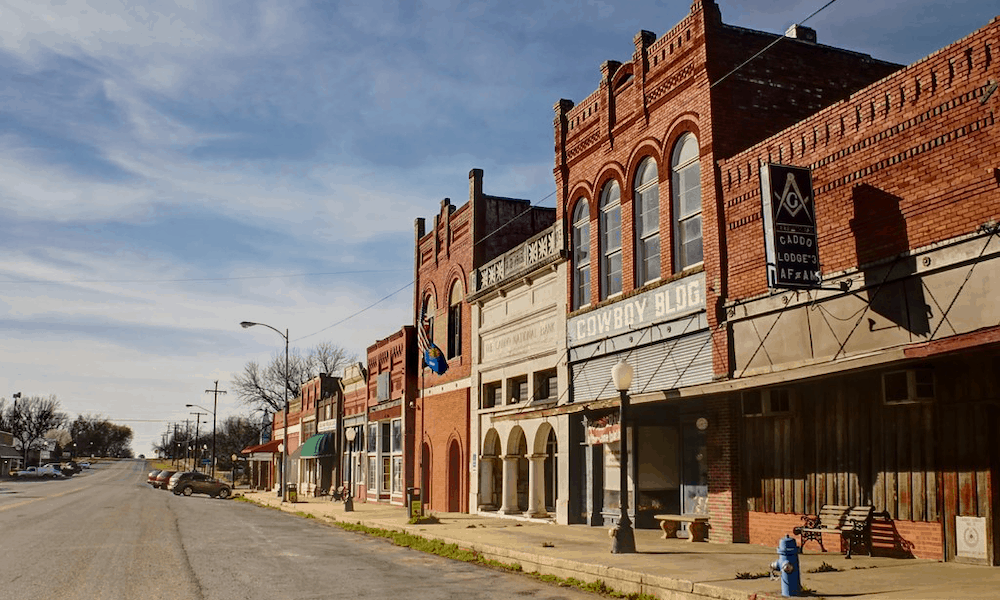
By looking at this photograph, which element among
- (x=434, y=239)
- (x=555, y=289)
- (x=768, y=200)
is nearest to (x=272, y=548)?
(x=555, y=289)

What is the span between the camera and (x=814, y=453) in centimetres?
1478

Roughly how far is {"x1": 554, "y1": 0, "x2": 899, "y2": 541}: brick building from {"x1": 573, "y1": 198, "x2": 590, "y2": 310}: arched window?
0.20 ft

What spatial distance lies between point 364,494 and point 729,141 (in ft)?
101

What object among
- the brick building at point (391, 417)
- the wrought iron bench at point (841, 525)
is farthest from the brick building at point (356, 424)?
the wrought iron bench at point (841, 525)

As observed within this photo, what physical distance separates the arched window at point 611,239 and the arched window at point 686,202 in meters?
2.39

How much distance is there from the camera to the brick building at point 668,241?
17453 millimetres

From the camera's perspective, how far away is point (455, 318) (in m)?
32.6

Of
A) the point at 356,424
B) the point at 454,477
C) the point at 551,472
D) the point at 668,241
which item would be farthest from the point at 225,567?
the point at 356,424

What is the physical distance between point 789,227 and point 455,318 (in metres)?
19.6

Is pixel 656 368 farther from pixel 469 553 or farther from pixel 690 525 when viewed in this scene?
pixel 469 553

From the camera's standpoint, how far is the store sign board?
1380 cm

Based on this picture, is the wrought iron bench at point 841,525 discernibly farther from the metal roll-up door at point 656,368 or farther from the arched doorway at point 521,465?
the arched doorway at point 521,465

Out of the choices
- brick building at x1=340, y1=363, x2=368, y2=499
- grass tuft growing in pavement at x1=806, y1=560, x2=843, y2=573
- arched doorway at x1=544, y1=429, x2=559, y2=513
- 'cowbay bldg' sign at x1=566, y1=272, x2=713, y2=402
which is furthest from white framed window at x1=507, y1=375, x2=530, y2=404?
brick building at x1=340, y1=363, x2=368, y2=499

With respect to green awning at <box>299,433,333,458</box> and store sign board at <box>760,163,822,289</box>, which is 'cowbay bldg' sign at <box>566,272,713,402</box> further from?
green awning at <box>299,433,333,458</box>
